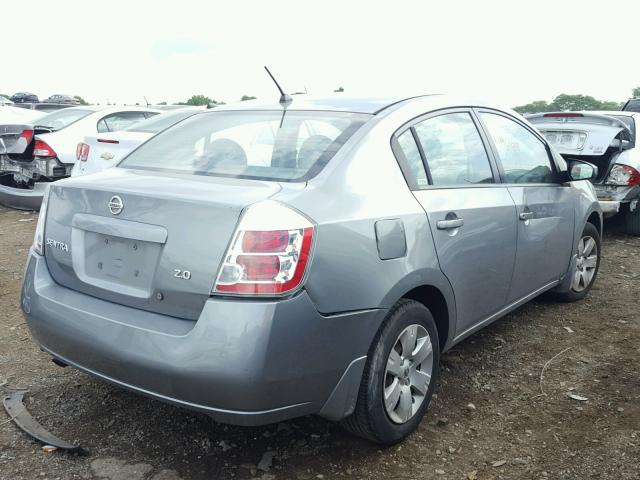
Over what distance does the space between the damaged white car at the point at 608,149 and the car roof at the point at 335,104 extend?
165 inches

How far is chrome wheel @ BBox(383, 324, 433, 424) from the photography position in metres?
2.74

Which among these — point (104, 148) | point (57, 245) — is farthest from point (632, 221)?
point (57, 245)

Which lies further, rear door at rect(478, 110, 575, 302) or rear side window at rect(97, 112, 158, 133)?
rear side window at rect(97, 112, 158, 133)

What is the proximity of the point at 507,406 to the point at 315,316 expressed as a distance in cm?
153

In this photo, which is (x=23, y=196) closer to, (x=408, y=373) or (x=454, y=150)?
(x=454, y=150)

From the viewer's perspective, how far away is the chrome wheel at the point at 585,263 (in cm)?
480

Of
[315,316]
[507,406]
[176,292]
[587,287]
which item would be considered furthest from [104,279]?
[587,287]

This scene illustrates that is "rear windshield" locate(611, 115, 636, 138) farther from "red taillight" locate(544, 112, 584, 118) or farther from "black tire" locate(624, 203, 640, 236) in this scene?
"black tire" locate(624, 203, 640, 236)

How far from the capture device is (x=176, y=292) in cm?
232

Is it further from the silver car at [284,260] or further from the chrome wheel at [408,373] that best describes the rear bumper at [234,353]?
the chrome wheel at [408,373]

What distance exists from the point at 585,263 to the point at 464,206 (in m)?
2.25

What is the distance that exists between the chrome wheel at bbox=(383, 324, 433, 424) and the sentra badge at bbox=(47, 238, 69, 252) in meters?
1.47

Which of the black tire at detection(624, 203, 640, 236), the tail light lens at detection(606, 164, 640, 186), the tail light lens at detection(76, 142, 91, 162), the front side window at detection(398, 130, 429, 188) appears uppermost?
the front side window at detection(398, 130, 429, 188)

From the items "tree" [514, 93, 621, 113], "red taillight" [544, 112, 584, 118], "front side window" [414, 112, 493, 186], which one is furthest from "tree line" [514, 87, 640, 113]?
"front side window" [414, 112, 493, 186]
